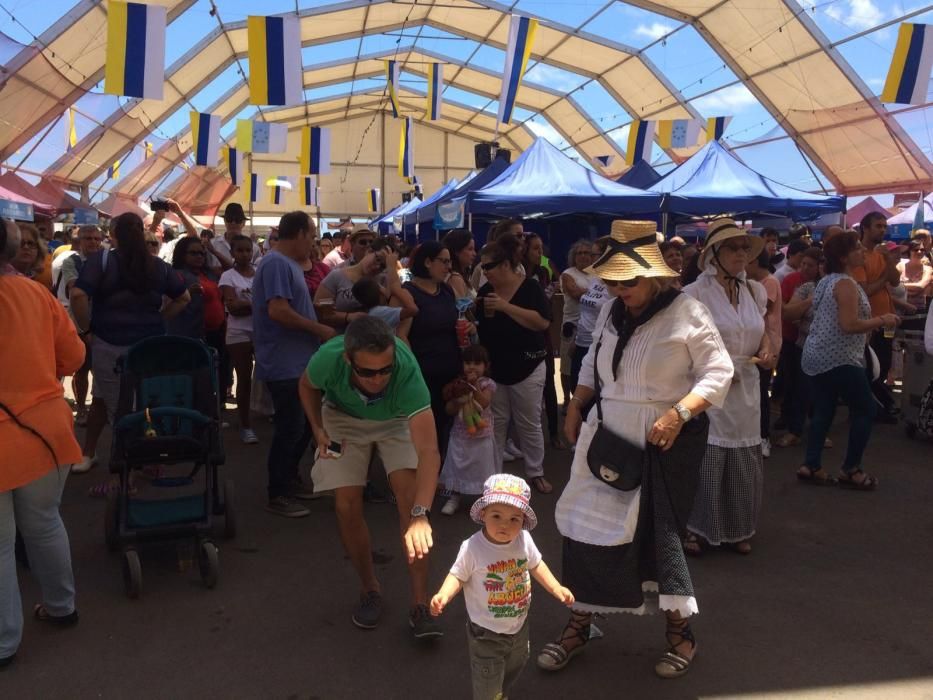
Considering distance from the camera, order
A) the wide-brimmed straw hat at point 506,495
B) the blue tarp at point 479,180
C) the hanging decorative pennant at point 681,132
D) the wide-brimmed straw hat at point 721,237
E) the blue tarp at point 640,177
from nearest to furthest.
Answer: the wide-brimmed straw hat at point 506,495 → the wide-brimmed straw hat at point 721,237 → the blue tarp at point 479,180 → the blue tarp at point 640,177 → the hanging decorative pennant at point 681,132

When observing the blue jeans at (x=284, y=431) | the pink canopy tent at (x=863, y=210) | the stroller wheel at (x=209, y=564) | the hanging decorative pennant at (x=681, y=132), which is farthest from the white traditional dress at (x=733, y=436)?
the pink canopy tent at (x=863, y=210)

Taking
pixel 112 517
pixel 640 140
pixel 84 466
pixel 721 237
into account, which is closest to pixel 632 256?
pixel 721 237

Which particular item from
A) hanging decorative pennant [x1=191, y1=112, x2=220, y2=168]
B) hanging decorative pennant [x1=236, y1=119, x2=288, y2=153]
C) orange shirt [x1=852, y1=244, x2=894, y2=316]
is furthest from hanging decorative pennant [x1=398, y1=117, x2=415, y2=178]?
orange shirt [x1=852, y1=244, x2=894, y2=316]

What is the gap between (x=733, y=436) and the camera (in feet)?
12.5

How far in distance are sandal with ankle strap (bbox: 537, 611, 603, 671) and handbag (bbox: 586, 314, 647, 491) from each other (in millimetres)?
611

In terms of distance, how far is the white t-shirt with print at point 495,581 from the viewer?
227cm

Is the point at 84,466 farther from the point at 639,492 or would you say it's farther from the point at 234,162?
the point at 234,162

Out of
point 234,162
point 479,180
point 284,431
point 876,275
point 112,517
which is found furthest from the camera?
point 234,162

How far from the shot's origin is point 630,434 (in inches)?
106

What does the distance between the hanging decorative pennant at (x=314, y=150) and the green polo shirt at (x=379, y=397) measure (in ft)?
54.5

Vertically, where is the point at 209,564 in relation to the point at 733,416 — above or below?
below

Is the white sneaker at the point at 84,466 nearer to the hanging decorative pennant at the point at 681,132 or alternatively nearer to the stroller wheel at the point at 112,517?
the stroller wheel at the point at 112,517

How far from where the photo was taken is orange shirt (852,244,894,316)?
21.0 ft

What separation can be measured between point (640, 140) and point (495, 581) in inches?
674
